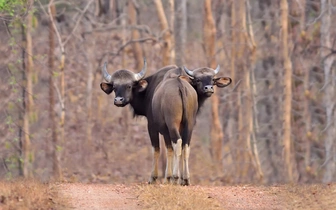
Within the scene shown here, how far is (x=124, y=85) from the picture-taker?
1445 cm

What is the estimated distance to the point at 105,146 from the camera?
1151 inches

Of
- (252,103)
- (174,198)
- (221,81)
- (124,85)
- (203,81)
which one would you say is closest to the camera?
(174,198)

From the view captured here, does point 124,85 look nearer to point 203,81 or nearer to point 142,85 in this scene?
point 142,85

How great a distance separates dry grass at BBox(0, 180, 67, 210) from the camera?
36.1 ft

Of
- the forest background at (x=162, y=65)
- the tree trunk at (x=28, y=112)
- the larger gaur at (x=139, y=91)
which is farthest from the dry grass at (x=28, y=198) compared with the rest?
the tree trunk at (x=28, y=112)

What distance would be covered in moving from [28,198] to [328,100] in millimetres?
15793

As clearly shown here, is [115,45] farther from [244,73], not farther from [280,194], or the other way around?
[280,194]

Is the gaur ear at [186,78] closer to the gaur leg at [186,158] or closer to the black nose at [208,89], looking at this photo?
the black nose at [208,89]

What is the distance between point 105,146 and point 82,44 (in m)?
6.38

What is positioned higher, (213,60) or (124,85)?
(213,60)

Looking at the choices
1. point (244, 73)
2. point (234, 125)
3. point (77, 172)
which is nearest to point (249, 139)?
point (244, 73)

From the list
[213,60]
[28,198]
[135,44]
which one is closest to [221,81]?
[28,198]

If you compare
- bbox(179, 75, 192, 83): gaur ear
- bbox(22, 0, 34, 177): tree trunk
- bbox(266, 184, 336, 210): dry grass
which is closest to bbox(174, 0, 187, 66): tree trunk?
bbox(22, 0, 34, 177): tree trunk

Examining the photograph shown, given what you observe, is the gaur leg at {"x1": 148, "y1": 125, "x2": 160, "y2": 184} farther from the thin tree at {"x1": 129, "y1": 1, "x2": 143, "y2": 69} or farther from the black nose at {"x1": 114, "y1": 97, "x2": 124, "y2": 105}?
the thin tree at {"x1": 129, "y1": 1, "x2": 143, "y2": 69}
